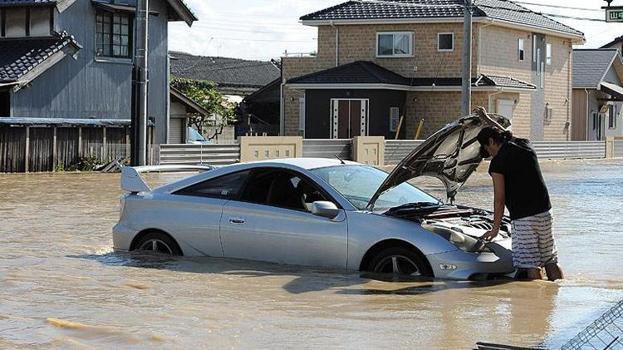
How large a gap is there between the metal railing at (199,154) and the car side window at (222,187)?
2174 cm

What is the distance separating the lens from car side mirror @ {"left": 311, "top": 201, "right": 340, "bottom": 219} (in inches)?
451

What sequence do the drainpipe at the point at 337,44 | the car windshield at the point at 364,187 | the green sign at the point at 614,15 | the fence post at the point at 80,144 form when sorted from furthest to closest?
the drainpipe at the point at 337,44 < the fence post at the point at 80,144 < the green sign at the point at 614,15 < the car windshield at the point at 364,187

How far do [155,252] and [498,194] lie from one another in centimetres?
389

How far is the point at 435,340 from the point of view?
8.54m

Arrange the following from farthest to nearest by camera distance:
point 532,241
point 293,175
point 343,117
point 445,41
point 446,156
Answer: point 445,41 → point 343,117 → point 446,156 → point 293,175 → point 532,241

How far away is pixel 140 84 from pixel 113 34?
1625 centimetres

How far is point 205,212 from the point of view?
12383 millimetres

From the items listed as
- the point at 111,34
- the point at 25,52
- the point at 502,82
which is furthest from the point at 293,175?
the point at 502,82

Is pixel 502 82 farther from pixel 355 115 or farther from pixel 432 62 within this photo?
pixel 355 115

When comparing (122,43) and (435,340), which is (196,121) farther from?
(435,340)

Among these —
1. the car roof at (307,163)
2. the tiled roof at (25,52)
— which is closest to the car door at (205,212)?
the car roof at (307,163)

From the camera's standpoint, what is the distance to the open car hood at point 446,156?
1181 centimetres

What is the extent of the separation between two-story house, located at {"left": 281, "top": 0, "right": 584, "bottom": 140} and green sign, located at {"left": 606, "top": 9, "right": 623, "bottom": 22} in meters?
27.3

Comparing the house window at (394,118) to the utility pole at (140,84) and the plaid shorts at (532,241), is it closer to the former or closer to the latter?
the utility pole at (140,84)
